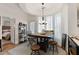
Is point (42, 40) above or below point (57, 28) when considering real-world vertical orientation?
below

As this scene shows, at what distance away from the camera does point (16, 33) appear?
6.25 ft

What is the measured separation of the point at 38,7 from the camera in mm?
1884

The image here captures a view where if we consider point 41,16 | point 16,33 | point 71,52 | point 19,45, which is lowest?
point 71,52

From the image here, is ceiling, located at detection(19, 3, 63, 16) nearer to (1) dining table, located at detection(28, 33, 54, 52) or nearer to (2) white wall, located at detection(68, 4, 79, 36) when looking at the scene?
(2) white wall, located at detection(68, 4, 79, 36)

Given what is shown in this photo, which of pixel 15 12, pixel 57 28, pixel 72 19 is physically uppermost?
pixel 15 12

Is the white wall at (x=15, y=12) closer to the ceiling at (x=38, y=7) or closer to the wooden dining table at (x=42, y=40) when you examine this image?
the ceiling at (x=38, y=7)


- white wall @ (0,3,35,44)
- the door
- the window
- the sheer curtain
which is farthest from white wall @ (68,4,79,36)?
white wall @ (0,3,35,44)

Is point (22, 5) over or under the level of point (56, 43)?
over

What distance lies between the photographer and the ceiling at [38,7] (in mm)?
1853

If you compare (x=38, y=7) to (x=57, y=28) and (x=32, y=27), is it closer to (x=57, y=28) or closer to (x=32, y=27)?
(x=32, y=27)

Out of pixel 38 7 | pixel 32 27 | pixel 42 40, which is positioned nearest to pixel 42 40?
pixel 42 40
